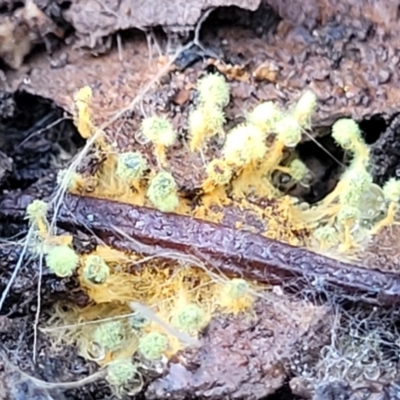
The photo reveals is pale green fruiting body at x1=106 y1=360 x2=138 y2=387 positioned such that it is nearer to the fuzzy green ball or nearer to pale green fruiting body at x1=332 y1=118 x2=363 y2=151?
the fuzzy green ball

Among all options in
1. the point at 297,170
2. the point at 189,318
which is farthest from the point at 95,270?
the point at 297,170

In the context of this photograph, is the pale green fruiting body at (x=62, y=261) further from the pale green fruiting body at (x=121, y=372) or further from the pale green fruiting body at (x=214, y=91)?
the pale green fruiting body at (x=214, y=91)

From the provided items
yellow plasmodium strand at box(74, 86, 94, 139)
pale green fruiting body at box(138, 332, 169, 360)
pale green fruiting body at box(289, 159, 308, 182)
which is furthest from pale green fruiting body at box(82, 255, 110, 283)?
pale green fruiting body at box(289, 159, 308, 182)

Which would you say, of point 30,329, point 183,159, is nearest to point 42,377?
point 30,329

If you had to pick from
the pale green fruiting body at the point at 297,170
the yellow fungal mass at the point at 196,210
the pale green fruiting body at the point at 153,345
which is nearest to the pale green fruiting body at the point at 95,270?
the yellow fungal mass at the point at 196,210

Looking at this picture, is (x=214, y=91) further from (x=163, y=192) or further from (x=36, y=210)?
(x=36, y=210)

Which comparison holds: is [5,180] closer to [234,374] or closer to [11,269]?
[11,269]

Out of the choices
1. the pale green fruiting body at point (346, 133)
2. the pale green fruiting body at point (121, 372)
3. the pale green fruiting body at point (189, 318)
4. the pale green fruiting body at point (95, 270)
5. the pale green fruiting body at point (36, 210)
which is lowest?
the pale green fruiting body at point (121, 372)
